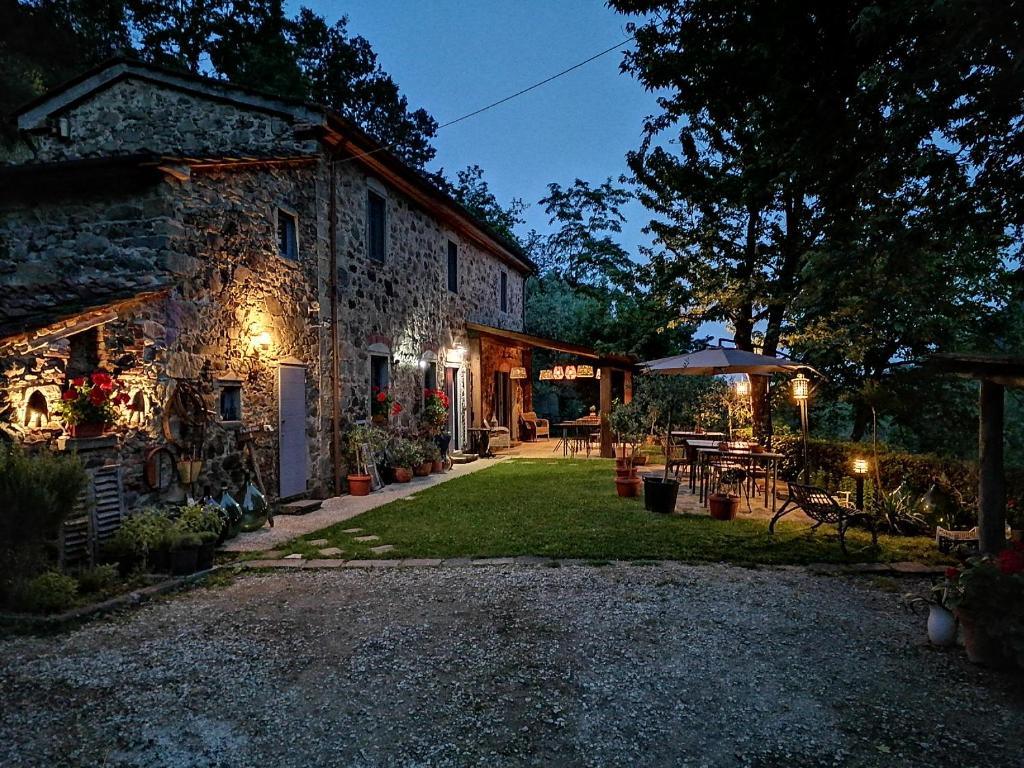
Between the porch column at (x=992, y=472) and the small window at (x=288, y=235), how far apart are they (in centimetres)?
805

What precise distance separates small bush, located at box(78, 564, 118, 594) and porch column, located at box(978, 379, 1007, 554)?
6.90m

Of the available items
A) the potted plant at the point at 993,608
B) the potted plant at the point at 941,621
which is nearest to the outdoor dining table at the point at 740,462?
the potted plant at the point at 941,621

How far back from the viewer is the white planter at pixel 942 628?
3.53 metres

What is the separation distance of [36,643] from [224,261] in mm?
4593

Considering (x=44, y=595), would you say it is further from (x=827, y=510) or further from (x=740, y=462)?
(x=740, y=462)

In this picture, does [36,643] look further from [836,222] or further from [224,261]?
[836,222]

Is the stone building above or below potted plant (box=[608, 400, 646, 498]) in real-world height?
above

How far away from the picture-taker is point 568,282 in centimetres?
2911

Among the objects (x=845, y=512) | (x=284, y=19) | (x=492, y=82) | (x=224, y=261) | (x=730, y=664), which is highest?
(x=492, y=82)

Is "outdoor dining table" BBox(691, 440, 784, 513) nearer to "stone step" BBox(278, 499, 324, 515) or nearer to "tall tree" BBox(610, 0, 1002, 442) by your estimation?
"tall tree" BBox(610, 0, 1002, 442)

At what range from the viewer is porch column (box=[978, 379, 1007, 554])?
4.53 meters

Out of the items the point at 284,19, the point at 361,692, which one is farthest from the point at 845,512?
the point at 284,19

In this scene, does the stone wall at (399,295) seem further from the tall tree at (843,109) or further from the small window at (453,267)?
the tall tree at (843,109)

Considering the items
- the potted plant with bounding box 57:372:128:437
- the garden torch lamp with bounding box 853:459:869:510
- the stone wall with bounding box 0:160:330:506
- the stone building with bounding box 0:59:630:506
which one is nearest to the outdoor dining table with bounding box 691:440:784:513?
the garden torch lamp with bounding box 853:459:869:510
